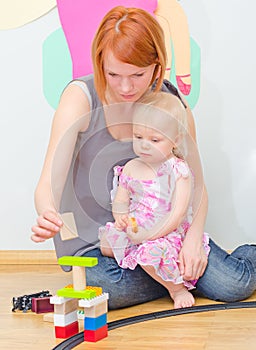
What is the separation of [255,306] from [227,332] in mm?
222

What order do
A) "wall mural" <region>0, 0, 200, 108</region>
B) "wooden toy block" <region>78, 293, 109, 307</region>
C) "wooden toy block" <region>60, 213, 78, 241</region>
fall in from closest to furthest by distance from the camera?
"wooden toy block" <region>78, 293, 109, 307</region> < "wooden toy block" <region>60, 213, 78, 241</region> < "wall mural" <region>0, 0, 200, 108</region>

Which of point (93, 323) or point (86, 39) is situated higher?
point (86, 39)

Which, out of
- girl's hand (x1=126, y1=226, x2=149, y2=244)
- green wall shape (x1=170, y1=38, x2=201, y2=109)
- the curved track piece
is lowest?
the curved track piece

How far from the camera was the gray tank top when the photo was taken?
1691 mm

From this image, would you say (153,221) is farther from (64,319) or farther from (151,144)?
(64,319)

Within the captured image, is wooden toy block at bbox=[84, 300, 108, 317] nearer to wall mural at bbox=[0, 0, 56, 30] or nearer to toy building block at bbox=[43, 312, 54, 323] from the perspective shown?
toy building block at bbox=[43, 312, 54, 323]

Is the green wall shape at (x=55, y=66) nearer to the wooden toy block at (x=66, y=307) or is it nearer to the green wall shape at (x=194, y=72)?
the green wall shape at (x=194, y=72)

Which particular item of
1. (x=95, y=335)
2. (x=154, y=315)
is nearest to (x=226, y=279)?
(x=154, y=315)

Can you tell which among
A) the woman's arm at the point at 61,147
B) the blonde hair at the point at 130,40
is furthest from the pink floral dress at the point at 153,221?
the blonde hair at the point at 130,40

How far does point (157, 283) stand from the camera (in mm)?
1868

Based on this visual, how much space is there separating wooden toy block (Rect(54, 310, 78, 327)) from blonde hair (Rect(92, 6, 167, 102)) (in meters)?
0.51

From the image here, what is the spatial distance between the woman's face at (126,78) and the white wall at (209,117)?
57cm

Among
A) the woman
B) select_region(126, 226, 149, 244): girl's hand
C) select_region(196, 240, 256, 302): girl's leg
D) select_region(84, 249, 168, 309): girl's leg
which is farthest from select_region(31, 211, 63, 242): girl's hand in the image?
select_region(196, 240, 256, 302): girl's leg

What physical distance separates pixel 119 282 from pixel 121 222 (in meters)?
0.20
